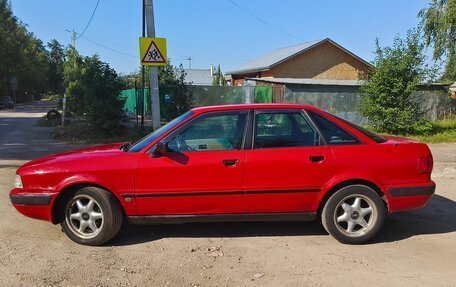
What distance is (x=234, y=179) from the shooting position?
4.86 meters

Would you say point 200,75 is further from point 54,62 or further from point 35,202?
point 35,202

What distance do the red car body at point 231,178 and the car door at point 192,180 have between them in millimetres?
11

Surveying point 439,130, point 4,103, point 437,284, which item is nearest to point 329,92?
point 439,130

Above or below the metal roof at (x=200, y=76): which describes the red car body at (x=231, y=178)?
below

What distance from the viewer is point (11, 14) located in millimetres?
65438

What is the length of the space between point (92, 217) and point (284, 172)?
2143mm

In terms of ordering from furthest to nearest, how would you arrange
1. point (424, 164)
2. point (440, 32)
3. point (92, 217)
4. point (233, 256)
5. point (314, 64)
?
→ point (314, 64), point (440, 32), point (424, 164), point (92, 217), point (233, 256)

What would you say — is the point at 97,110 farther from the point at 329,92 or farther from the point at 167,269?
the point at 167,269

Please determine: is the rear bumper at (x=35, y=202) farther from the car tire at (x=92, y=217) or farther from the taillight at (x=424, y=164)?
the taillight at (x=424, y=164)

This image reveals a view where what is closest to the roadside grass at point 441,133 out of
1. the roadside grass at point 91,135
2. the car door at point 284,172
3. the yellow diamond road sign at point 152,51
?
the yellow diamond road sign at point 152,51

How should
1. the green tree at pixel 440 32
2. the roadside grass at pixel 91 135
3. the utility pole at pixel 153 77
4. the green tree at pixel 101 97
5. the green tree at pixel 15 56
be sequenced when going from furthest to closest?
the green tree at pixel 15 56, the green tree at pixel 440 32, the green tree at pixel 101 97, the roadside grass at pixel 91 135, the utility pole at pixel 153 77

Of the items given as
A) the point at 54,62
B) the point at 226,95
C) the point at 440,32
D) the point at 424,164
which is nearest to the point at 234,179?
the point at 424,164

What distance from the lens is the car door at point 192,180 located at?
190 inches

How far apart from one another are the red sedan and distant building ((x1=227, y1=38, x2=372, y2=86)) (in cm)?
2947
